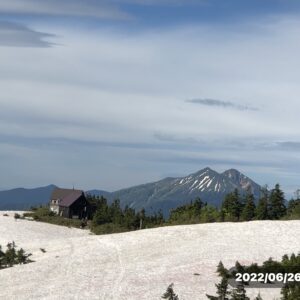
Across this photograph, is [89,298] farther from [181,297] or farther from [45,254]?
[45,254]

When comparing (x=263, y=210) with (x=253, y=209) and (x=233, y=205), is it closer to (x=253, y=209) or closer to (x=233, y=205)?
(x=253, y=209)

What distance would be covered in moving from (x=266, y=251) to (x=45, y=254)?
942 inches

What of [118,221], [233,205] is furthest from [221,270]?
[233,205]

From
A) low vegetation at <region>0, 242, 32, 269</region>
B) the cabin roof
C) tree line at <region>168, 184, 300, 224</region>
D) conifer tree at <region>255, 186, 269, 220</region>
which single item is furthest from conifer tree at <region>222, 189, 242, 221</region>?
low vegetation at <region>0, 242, 32, 269</region>

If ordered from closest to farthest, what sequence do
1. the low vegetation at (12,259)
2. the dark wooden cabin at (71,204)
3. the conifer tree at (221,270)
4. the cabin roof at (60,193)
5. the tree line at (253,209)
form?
the conifer tree at (221,270)
the low vegetation at (12,259)
the tree line at (253,209)
the dark wooden cabin at (71,204)
the cabin roof at (60,193)

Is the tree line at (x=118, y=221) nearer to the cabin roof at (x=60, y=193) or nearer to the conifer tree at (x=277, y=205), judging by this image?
the cabin roof at (x=60, y=193)

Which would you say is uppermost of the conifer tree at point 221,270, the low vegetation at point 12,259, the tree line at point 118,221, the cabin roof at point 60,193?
the cabin roof at point 60,193

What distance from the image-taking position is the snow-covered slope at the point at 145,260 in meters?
43.8

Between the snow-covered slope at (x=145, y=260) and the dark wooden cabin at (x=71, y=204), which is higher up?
the dark wooden cabin at (x=71, y=204)

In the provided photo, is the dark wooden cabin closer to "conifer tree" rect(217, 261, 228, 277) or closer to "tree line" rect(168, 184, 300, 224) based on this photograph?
"tree line" rect(168, 184, 300, 224)

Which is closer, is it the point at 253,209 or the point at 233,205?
the point at 253,209

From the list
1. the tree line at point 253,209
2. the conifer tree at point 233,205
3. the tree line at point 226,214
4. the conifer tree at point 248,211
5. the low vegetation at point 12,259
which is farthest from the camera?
the conifer tree at point 233,205

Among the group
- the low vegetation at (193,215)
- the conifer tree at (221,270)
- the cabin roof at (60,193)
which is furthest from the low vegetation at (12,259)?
the cabin roof at (60,193)

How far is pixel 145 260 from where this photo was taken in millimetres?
54312
